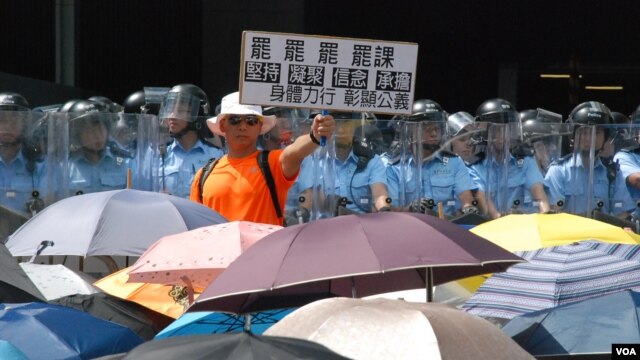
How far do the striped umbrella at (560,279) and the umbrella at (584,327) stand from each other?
600 millimetres

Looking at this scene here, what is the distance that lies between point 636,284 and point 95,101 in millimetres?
7453

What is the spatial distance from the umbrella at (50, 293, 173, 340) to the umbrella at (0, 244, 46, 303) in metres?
0.45

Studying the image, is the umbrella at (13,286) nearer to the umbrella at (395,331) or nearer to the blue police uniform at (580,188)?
the umbrella at (395,331)

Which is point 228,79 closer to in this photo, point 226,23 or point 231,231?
point 226,23

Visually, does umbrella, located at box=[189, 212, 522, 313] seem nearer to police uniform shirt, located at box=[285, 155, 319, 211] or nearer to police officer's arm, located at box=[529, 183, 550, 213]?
police uniform shirt, located at box=[285, 155, 319, 211]

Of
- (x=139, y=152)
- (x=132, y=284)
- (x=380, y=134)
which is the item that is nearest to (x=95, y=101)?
(x=139, y=152)

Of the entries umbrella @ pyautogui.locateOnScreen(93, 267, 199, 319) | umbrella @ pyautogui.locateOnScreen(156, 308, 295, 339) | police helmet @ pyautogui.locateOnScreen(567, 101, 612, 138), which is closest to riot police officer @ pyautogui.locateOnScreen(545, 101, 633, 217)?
police helmet @ pyautogui.locateOnScreen(567, 101, 612, 138)

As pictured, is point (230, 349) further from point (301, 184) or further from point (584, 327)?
point (301, 184)

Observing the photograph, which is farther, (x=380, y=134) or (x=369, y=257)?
(x=380, y=134)

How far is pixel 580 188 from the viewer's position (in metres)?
11.8

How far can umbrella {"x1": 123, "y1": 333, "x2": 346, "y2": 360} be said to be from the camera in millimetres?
3480

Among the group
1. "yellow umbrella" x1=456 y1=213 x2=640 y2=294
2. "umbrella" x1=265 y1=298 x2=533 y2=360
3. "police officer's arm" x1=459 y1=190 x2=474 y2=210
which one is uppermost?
"umbrella" x1=265 y1=298 x2=533 y2=360

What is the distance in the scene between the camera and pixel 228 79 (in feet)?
63.8

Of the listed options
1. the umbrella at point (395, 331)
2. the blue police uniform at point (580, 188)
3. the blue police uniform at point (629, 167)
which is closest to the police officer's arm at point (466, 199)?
the blue police uniform at point (580, 188)
